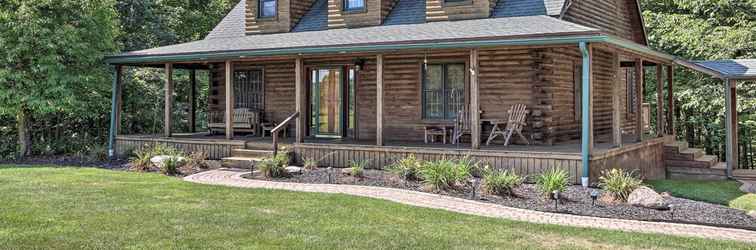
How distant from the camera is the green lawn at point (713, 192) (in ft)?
30.5

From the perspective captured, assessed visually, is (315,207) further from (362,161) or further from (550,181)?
(362,161)

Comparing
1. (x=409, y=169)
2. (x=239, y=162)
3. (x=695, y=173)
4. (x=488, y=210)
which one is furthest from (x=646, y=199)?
(x=239, y=162)

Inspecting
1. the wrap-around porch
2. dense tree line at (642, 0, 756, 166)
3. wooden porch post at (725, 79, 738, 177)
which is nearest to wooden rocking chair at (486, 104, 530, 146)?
the wrap-around porch

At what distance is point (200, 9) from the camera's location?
93.7 ft

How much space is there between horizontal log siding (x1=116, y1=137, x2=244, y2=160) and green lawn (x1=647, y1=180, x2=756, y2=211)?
812 centimetres

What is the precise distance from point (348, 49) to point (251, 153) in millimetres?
3077

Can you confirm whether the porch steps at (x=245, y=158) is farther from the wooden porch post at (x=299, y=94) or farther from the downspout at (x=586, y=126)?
the downspout at (x=586, y=126)

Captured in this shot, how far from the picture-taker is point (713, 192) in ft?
33.4

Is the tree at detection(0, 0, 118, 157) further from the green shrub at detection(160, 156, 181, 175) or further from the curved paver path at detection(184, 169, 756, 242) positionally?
the curved paver path at detection(184, 169, 756, 242)

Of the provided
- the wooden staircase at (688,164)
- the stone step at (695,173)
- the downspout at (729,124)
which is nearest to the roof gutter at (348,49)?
the downspout at (729,124)

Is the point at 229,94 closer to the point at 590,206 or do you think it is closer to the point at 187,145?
the point at 187,145

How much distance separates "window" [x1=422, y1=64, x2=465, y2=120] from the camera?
13086 mm

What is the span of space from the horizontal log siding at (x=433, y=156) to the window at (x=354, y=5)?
4121 millimetres

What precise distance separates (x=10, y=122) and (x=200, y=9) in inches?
539
